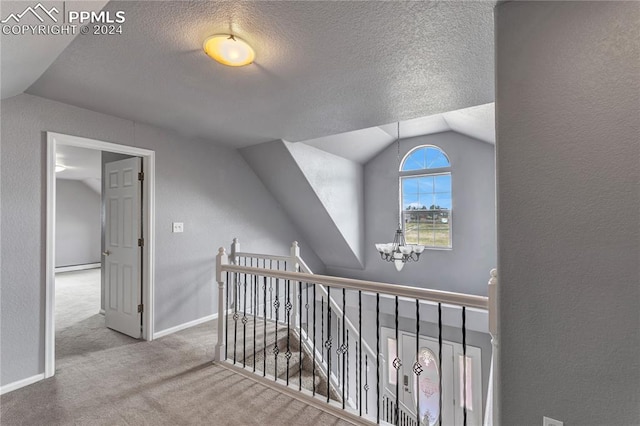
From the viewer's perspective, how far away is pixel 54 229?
2.66 meters

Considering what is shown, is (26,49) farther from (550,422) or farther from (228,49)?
(550,422)

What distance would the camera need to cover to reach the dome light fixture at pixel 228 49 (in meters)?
1.77

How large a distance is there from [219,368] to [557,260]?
8.98 ft

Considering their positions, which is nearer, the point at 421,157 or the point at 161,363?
the point at 161,363

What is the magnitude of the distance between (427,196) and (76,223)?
9166 mm

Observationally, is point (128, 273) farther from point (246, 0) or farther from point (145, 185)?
point (246, 0)

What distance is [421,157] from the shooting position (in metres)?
5.75

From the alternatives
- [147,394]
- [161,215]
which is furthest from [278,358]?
[161,215]

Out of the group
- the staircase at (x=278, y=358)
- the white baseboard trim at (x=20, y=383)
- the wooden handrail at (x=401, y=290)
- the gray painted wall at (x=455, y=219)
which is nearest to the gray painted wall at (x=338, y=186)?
the gray painted wall at (x=455, y=219)

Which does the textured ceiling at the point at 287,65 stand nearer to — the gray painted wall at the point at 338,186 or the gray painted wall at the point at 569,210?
the gray painted wall at the point at 569,210

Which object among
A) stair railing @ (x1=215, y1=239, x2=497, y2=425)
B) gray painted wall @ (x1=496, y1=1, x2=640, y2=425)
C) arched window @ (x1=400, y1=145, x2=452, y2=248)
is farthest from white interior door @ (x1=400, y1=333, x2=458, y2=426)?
gray painted wall @ (x1=496, y1=1, x2=640, y2=425)

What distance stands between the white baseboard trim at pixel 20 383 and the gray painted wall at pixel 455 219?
15.7 feet

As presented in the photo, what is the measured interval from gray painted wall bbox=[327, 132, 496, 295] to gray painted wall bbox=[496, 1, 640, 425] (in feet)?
12.5

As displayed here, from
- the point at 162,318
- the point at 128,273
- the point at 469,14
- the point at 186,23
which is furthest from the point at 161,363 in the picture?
the point at 469,14
